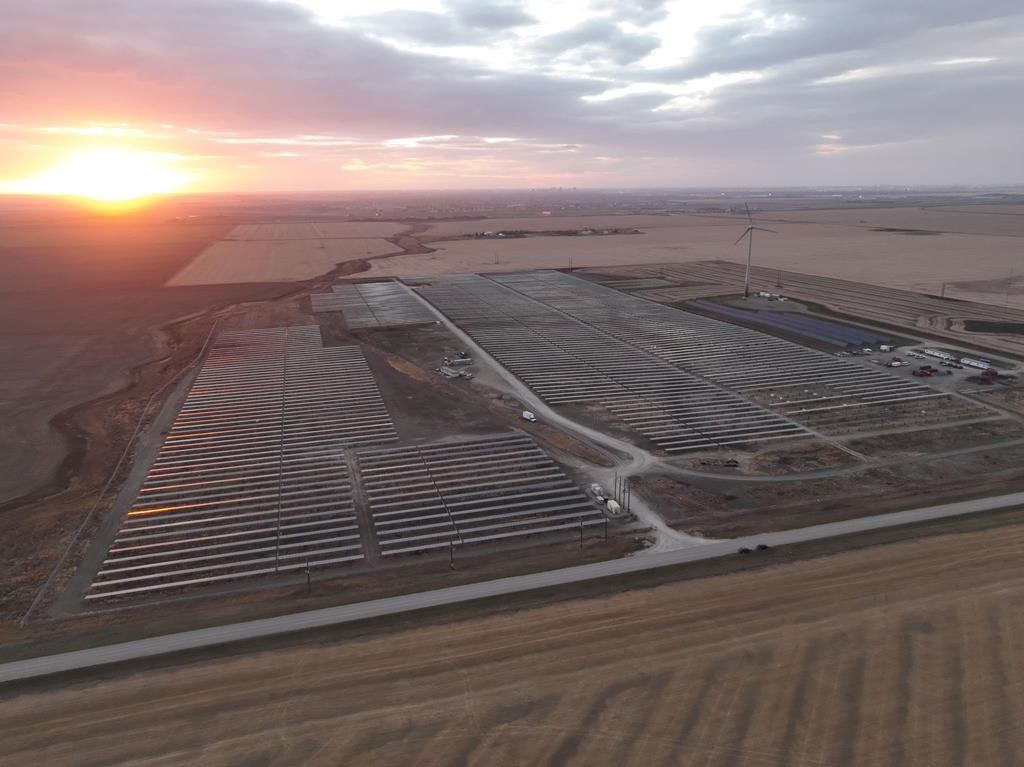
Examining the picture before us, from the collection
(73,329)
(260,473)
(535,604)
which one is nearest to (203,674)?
(535,604)

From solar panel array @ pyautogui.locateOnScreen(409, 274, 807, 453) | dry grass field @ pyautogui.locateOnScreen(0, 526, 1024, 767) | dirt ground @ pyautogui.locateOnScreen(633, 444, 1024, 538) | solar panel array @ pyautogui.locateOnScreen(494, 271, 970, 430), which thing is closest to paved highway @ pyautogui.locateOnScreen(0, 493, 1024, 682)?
dirt ground @ pyautogui.locateOnScreen(633, 444, 1024, 538)

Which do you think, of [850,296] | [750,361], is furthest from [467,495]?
[850,296]

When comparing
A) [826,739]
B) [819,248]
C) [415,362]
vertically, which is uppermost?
[819,248]

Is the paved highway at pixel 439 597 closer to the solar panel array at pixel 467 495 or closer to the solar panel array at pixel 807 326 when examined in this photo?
the solar panel array at pixel 467 495

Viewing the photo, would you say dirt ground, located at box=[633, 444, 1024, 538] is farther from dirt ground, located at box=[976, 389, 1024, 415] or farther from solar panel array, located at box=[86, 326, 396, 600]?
solar panel array, located at box=[86, 326, 396, 600]

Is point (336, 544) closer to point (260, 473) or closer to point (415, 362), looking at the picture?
point (260, 473)

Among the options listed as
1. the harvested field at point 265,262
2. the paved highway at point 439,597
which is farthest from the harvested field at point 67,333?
the paved highway at point 439,597

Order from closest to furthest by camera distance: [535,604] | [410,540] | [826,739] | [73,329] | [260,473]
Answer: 1. [826,739]
2. [535,604]
3. [410,540]
4. [260,473]
5. [73,329]
